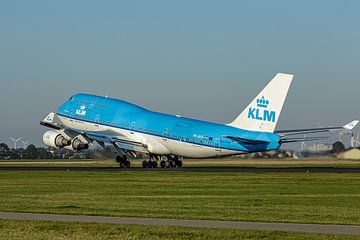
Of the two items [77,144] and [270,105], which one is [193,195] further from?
[77,144]

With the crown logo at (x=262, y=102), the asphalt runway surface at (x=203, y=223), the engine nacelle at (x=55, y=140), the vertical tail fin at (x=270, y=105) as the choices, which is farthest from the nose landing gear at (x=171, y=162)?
the asphalt runway surface at (x=203, y=223)

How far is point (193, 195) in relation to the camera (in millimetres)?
46125

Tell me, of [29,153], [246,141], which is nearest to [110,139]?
[246,141]

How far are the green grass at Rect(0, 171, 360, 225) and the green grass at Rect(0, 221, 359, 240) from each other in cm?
487

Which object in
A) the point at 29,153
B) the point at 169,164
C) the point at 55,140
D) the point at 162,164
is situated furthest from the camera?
the point at 29,153

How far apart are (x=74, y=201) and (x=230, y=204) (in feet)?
24.5

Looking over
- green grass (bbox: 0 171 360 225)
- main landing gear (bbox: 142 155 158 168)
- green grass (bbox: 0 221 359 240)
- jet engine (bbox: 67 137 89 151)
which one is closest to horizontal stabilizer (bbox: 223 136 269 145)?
green grass (bbox: 0 171 360 225)

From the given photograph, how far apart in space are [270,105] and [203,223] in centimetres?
4911

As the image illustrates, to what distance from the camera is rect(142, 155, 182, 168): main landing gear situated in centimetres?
8788

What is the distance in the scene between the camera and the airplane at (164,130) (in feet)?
256

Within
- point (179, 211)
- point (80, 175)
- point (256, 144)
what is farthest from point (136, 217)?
point (256, 144)

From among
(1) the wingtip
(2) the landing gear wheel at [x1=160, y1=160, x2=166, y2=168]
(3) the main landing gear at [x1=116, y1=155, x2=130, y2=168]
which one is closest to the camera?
(1) the wingtip

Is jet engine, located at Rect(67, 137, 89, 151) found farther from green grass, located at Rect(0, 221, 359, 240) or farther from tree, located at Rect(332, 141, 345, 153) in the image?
green grass, located at Rect(0, 221, 359, 240)

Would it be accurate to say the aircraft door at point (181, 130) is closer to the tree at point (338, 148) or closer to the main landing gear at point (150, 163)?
the main landing gear at point (150, 163)
